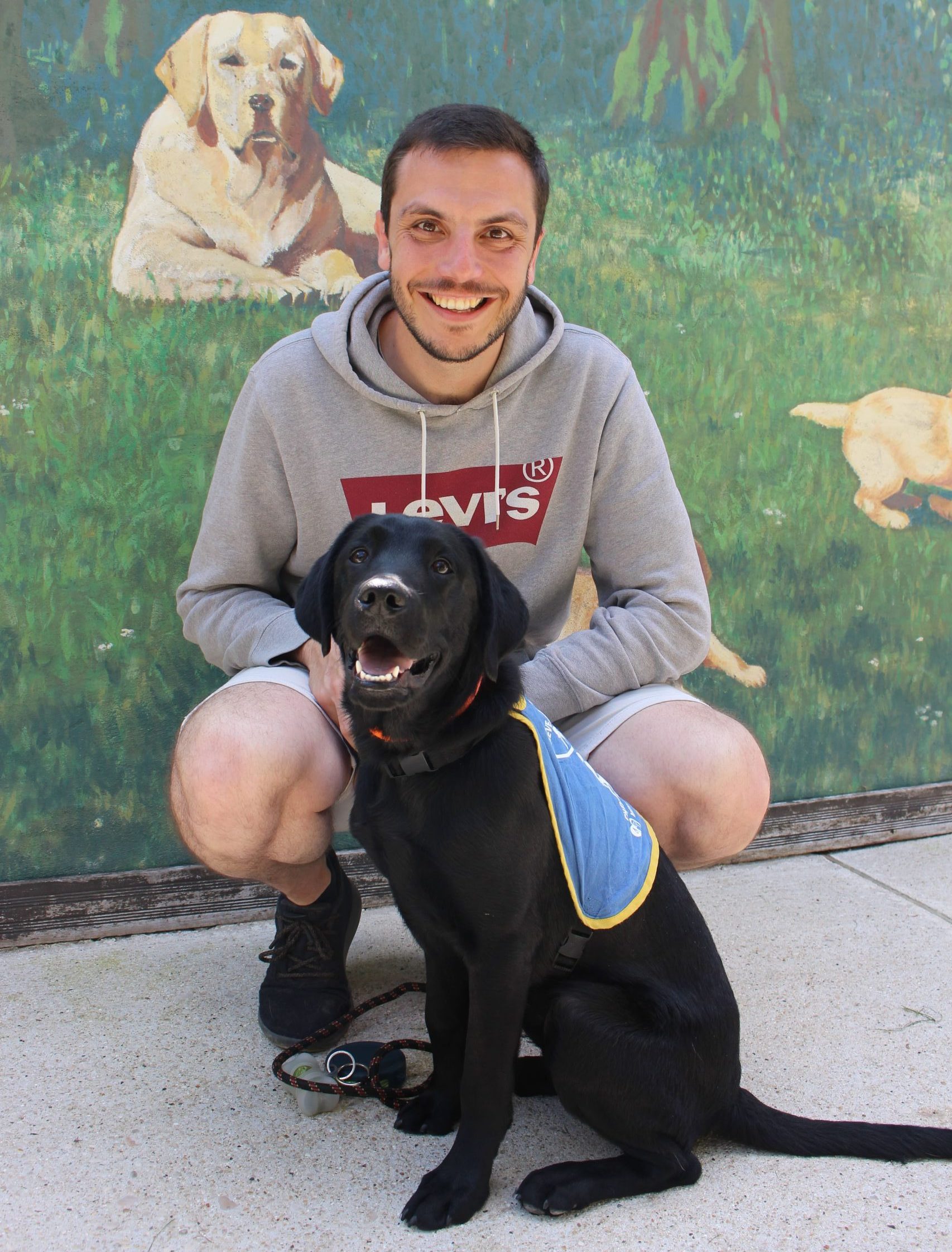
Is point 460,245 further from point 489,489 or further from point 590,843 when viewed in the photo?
point 590,843

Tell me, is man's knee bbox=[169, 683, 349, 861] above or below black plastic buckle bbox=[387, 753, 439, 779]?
below

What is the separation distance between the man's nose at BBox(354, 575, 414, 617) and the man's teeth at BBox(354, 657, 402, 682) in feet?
0.37

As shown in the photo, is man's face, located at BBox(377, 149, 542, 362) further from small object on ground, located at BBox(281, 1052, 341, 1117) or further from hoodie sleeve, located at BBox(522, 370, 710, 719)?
small object on ground, located at BBox(281, 1052, 341, 1117)

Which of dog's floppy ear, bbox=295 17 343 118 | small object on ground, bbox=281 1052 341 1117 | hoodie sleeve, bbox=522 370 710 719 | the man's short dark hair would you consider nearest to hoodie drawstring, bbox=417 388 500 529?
hoodie sleeve, bbox=522 370 710 719

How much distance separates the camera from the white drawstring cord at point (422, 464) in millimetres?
2396

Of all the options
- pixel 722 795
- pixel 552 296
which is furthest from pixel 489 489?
pixel 552 296

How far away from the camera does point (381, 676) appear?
5.79ft

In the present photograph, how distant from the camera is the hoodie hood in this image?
7.85ft

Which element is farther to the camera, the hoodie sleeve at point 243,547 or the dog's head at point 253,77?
the dog's head at point 253,77

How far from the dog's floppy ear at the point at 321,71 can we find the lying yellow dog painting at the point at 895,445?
1.74m

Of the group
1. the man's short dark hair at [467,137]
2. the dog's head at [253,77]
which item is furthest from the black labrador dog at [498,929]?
the dog's head at [253,77]

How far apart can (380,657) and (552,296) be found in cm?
172

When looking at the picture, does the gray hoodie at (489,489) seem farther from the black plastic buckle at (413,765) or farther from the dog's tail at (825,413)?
the dog's tail at (825,413)

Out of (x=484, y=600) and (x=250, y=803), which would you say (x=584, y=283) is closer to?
(x=484, y=600)
